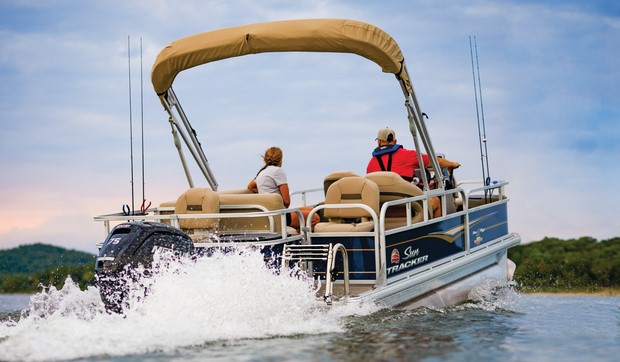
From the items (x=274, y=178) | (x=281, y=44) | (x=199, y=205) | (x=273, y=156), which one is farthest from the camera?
(x=273, y=156)

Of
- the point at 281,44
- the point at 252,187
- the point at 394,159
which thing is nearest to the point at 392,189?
the point at 394,159

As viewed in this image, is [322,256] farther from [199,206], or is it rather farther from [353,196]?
[199,206]

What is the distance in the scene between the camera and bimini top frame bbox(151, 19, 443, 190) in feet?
25.7

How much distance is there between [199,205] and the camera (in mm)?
7992

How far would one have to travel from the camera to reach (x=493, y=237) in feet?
35.2

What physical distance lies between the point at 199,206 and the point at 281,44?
1.76m

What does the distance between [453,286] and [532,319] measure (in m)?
1.06

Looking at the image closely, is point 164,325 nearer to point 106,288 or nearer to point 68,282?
point 106,288

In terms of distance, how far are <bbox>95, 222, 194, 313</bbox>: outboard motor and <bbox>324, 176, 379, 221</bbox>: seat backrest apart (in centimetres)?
166

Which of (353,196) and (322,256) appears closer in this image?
(322,256)

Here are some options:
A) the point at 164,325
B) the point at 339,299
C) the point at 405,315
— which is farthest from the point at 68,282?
the point at 405,315

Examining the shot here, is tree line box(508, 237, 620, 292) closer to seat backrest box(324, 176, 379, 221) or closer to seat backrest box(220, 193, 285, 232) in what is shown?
seat backrest box(324, 176, 379, 221)

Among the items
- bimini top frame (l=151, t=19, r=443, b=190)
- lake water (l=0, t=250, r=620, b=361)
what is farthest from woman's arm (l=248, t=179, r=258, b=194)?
lake water (l=0, t=250, r=620, b=361)

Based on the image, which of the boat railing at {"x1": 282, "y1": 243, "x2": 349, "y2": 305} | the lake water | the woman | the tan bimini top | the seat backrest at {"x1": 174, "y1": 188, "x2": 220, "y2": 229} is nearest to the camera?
the lake water
